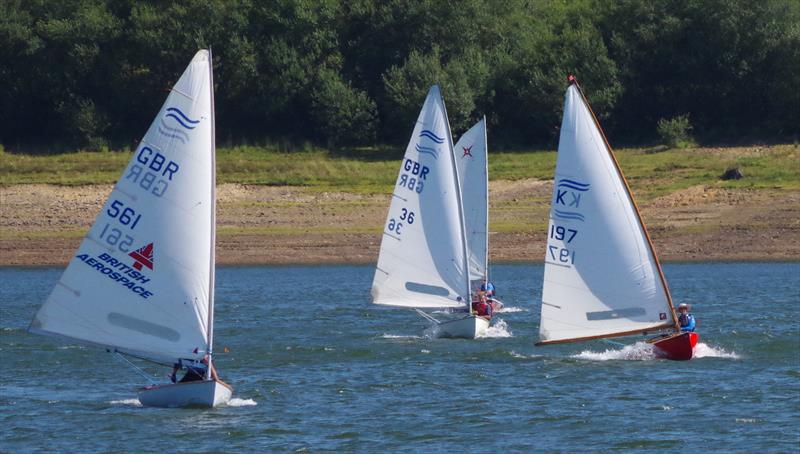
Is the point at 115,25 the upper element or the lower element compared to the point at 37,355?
upper

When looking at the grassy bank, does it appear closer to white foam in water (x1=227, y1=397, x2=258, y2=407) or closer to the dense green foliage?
the dense green foliage

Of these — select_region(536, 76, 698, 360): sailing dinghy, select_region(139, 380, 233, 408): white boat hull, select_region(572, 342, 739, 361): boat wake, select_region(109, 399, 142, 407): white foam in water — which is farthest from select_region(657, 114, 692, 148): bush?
select_region(139, 380, 233, 408): white boat hull

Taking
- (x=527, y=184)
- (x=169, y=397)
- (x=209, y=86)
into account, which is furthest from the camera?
(x=527, y=184)

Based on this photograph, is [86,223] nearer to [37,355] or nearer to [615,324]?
[37,355]

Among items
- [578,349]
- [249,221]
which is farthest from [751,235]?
[578,349]

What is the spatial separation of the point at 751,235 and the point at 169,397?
3940 cm

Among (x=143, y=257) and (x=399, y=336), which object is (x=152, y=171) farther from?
(x=399, y=336)

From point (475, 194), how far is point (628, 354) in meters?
12.3

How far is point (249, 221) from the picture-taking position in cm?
6712

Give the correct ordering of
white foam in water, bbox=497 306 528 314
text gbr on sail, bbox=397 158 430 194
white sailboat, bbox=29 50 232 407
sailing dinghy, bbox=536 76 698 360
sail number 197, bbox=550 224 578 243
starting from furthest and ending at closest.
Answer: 1. white foam in water, bbox=497 306 528 314
2. text gbr on sail, bbox=397 158 430 194
3. sail number 197, bbox=550 224 578 243
4. sailing dinghy, bbox=536 76 698 360
5. white sailboat, bbox=29 50 232 407

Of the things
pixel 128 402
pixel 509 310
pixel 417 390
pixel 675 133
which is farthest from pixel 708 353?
pixel 675 133

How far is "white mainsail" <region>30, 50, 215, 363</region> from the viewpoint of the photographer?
90.7ft

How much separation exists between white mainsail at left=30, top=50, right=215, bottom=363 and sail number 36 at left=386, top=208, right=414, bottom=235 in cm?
1390

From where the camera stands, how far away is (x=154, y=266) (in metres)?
28.3
